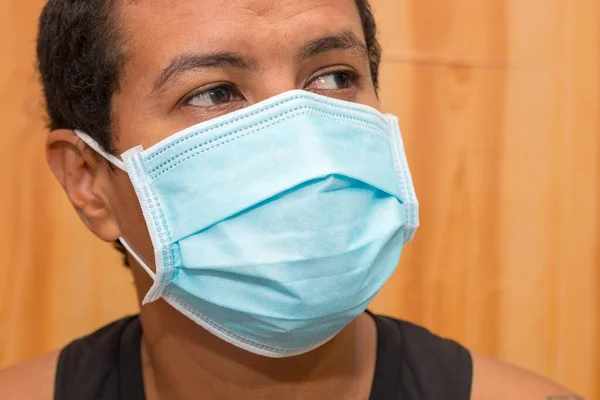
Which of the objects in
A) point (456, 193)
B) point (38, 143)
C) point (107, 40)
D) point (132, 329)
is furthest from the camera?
point (456, 193)

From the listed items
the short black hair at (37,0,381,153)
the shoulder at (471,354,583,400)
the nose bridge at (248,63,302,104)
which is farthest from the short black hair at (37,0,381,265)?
the shoulder at (471,354,583,400)

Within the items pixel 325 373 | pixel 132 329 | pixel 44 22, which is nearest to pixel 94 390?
pixel 132 329

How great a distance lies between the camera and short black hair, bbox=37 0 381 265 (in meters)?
1.25

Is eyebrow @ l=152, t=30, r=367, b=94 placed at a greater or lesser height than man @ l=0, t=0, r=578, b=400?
greater

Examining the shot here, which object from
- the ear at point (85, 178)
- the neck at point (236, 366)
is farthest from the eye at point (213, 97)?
the neck at point (236, 366)

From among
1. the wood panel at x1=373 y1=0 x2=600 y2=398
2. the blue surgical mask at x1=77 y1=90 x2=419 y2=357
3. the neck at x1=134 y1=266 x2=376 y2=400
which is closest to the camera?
the blue surgical mask at x1=77 y1=90 x2=419 y2=357

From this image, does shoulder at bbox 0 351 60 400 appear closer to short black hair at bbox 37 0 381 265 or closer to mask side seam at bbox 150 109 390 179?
short black hair at bbox 37 0 381 265

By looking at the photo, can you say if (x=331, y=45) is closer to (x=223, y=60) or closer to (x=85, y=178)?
(x=223, y=60)

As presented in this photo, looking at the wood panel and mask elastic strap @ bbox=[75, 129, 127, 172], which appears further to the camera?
the wood panel

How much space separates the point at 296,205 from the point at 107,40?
1.51ft

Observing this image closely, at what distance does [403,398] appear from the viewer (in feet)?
4.48

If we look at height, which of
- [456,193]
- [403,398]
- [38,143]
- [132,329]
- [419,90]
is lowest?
[403,398]

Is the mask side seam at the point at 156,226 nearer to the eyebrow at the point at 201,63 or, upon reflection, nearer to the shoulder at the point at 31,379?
the eyebrow at the point at 201,63

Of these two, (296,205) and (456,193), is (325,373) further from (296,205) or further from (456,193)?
(456,193)
